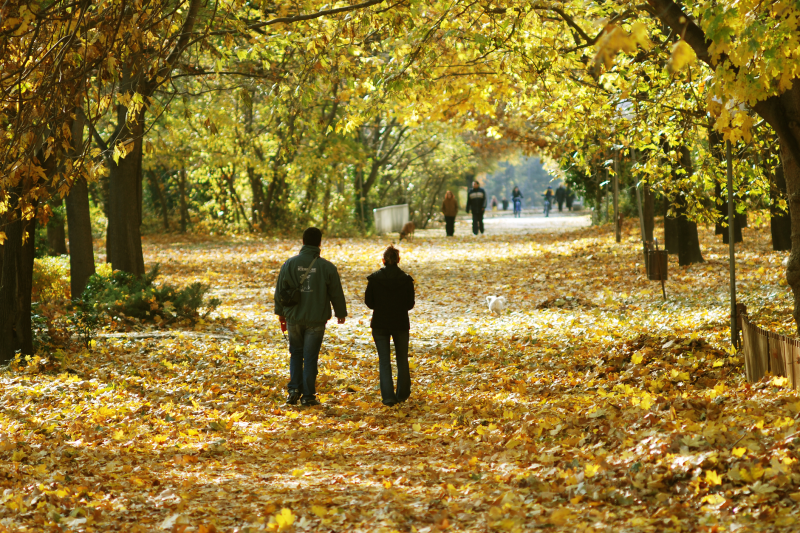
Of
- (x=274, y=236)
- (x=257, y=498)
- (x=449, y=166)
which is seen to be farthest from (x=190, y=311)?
(x=449, y=166)

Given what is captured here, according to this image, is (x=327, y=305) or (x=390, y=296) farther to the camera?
(x=327, y=305)

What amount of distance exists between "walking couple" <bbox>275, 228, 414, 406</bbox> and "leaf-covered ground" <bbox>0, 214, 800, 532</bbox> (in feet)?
1.12

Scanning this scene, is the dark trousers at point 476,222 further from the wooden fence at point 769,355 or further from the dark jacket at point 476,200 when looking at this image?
the wooden fence at point 769,355

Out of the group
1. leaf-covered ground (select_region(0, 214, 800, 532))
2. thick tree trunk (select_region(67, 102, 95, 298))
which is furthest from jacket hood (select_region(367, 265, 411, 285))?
thick tree trunk (select_region(67, 102, 95, 298))

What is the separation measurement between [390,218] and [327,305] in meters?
23.9

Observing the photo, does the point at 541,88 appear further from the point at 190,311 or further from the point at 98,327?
the point at 98,327

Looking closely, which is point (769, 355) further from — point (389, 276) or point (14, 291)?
point (14, 291)

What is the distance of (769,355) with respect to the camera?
6.26 metres

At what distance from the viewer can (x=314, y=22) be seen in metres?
11.0

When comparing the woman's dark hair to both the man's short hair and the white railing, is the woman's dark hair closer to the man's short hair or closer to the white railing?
the man's short hair

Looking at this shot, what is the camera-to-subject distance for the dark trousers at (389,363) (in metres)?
7.92

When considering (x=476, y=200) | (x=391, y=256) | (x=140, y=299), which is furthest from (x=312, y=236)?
(x=476, y=200)

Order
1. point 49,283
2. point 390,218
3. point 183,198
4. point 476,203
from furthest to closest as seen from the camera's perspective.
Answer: point 390,218
point 183,198
point 476,203
point 49,283

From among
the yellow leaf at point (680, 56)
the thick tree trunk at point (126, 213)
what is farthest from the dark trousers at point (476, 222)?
the yellow leaf at point (680, 56)
